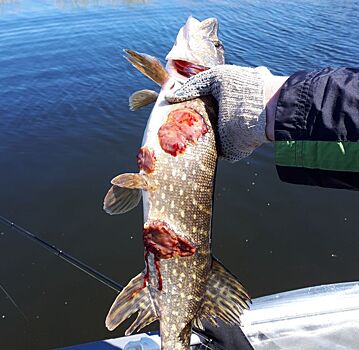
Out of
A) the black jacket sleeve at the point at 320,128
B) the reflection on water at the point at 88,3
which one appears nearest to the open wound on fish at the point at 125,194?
the black jacket sleeve at the point at 320,128

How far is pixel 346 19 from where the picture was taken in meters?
15.4

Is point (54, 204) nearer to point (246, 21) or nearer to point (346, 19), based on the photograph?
point (246, 21)

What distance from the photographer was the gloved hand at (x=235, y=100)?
2133mm

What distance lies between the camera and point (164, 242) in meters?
2.42

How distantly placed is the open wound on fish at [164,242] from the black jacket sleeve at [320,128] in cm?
77

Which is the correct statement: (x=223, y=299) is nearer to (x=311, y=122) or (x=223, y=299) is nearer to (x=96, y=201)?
(x=311, y=122)

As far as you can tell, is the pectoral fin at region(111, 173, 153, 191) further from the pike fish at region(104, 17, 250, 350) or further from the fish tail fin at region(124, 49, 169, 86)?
the fish tail fin at region(124, 49, 169, 86)

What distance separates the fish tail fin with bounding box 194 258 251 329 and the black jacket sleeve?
844 millimetres

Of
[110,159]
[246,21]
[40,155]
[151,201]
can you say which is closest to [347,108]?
[151,201]

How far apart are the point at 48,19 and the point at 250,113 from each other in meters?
15.9

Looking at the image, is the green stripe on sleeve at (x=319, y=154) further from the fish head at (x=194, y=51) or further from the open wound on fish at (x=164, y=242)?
the fish head at (x=194, y=51)

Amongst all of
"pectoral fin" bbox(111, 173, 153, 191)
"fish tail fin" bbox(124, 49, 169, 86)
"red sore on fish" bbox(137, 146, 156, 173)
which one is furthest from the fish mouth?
"pectoral fin" bbox(111, 173, 153, 191)

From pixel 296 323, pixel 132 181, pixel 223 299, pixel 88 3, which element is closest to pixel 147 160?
pixel 132 181

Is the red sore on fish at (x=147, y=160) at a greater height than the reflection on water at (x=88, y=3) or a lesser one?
greater
